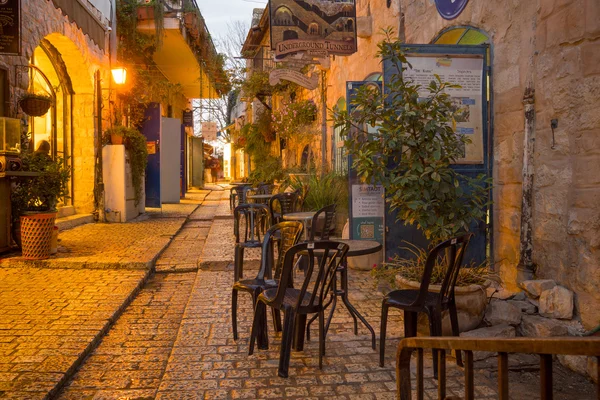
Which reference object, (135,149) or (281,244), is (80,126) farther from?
(281,244)

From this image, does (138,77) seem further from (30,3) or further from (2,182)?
(2,182)

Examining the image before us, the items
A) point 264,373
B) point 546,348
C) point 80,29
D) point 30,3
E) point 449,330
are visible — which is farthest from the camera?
point 80,29

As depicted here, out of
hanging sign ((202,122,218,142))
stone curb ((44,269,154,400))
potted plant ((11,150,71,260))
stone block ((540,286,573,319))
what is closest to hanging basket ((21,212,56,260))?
potted plant ((11,150,71,260))

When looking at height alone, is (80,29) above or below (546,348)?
above

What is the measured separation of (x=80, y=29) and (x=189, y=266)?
5.51 meters

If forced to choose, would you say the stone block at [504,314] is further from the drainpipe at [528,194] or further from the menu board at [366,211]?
the menu board at [366,211]

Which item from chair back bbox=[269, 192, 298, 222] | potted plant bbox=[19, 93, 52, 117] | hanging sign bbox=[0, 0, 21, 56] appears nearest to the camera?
hanging sign bbox=[0, 0, 21, 56]

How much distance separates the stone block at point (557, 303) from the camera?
3.68 m

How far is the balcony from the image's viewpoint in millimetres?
12742

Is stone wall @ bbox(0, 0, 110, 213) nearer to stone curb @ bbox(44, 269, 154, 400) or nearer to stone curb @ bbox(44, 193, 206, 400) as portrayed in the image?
stone curb @ bbox(44, 193, 206, 400)

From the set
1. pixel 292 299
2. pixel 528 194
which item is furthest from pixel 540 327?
pixel 292 299

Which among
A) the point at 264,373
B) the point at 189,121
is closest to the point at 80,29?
the point at 264,373

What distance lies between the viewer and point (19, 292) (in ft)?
17.0

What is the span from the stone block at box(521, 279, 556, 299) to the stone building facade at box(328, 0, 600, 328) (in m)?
0.09
